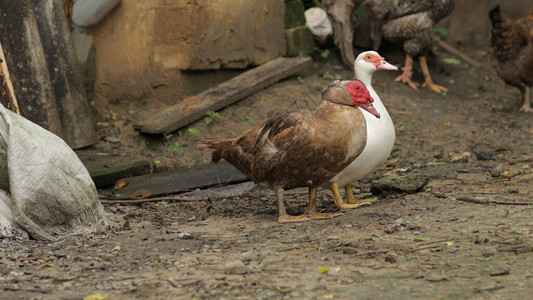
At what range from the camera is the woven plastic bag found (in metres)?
4.28

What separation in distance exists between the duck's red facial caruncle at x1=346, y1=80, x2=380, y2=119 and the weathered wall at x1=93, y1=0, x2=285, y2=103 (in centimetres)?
344

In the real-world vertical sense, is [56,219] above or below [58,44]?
below

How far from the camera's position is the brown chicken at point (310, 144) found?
14.9ft

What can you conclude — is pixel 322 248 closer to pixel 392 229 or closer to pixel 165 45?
pixel 392 229

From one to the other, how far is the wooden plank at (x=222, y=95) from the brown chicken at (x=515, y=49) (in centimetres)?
243

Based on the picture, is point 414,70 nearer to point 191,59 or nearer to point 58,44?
point 191,59

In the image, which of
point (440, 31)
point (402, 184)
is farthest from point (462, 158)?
point (440, 31)

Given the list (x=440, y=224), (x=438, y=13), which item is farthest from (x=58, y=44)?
(x=438, y=13)

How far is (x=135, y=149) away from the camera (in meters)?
7.24

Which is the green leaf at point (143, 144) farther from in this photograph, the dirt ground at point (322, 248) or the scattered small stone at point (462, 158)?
the scattered small stone at point (462, 158)

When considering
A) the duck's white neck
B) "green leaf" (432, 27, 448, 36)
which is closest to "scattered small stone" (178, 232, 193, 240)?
the duck's white neck

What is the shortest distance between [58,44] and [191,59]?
1.77 meters

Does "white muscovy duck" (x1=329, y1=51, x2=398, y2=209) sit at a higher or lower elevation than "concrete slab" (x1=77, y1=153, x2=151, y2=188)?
higher

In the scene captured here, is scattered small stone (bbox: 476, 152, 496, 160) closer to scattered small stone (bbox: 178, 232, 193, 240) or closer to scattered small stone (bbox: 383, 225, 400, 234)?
scattered small stone (bbox: 383, 225, 400, 234)
